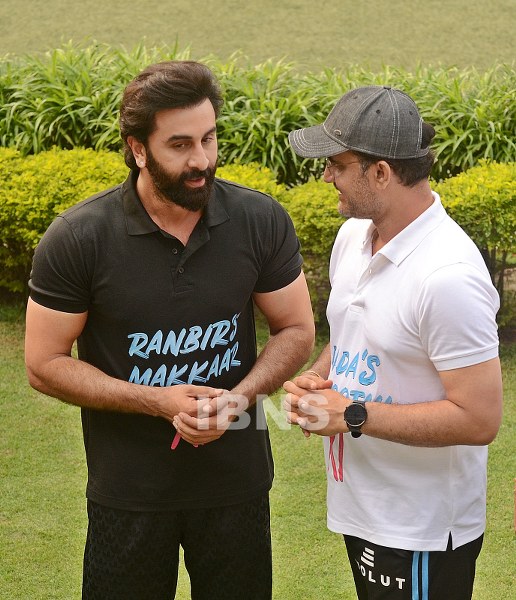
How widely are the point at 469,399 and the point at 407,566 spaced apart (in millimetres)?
528

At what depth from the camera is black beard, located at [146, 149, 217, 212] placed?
2941 millimetres

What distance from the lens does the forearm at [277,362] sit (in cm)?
312

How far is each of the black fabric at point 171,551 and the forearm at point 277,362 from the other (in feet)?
1.16

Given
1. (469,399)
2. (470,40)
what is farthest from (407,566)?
(470,40)

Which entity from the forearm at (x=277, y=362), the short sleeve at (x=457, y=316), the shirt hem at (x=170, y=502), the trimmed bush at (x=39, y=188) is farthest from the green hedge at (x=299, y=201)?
the short sleeve at (x=457, y=316)

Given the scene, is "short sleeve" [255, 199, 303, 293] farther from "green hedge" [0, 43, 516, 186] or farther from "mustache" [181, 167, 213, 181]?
"green hedge" [0, 43, 516, 186]

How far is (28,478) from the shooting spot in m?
5.46

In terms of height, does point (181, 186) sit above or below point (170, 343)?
above

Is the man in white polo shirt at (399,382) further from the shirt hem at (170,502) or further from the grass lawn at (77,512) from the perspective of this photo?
the grass lawn at (77,512)

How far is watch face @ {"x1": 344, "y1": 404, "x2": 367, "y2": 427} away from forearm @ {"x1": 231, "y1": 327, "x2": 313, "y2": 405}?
0.41m

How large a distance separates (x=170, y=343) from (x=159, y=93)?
0.71m

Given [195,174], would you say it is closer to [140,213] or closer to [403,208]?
[140,213]

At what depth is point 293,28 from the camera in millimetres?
15344

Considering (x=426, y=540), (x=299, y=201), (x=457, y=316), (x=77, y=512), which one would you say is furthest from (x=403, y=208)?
(x=299, y=201)
